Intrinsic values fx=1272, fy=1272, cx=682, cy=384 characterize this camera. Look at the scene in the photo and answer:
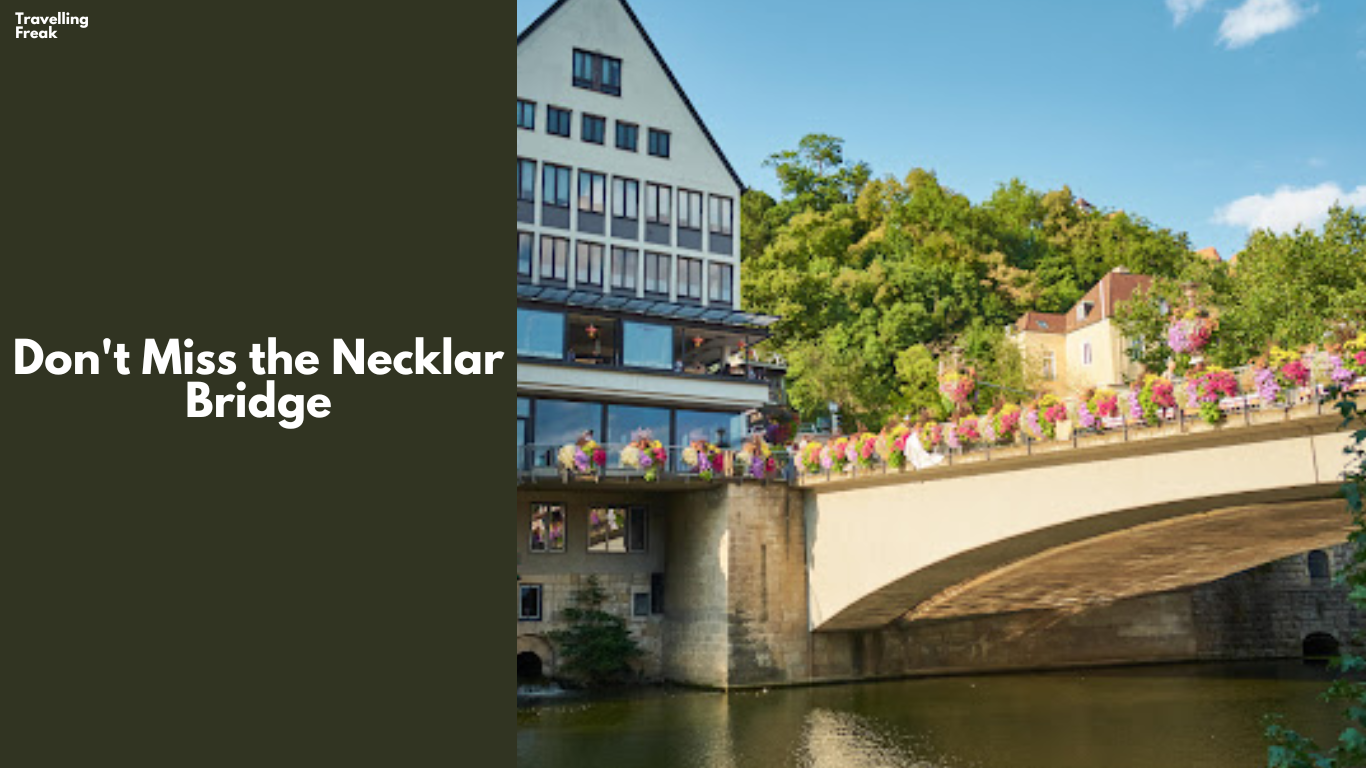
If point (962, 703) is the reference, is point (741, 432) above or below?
above

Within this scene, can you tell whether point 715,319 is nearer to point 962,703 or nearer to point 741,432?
point 741,432

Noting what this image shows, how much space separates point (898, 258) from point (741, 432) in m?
37.3

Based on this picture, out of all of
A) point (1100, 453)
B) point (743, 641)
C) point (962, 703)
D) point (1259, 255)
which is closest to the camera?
point (1100, 453)

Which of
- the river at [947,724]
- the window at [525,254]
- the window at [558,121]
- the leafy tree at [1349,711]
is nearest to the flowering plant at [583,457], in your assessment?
the river at [947,724]

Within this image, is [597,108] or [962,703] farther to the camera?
[597,108]

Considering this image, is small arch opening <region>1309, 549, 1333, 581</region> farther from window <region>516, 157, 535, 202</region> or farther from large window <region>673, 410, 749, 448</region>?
window <region>516, 157, 535, 202</region>

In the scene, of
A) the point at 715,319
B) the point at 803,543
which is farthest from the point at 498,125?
the point at 715,319

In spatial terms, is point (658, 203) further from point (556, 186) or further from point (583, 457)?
point (583, 457)

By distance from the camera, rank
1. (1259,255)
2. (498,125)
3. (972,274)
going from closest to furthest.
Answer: (498,125), (1259,255), (972,274)

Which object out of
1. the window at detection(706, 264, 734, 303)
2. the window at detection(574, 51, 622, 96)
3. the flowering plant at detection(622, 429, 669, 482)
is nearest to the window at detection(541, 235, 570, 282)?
the window at detection(574, 51, 622, 96)

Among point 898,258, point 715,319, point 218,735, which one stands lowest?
point 218,735

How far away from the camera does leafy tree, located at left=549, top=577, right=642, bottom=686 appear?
130 feet

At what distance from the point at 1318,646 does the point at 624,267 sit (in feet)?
95.2

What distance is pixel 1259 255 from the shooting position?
5772 cm
